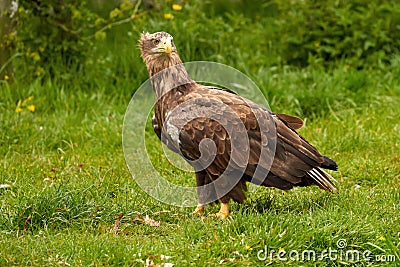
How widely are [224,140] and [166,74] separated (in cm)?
69

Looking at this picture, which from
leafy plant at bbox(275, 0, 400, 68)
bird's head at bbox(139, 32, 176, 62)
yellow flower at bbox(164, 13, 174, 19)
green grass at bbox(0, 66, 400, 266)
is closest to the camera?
green grass at bbox(0, 66, 400, 266)

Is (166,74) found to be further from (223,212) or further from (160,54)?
(223,212)

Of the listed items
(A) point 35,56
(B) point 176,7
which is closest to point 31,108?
(A) point 35,56

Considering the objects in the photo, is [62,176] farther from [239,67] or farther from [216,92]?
[239,67]

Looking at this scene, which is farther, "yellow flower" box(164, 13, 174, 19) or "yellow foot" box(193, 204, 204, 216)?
"yellow flower" box(164, 13, 174, 19)

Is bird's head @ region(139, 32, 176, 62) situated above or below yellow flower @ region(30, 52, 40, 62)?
above

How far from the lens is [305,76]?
879cm

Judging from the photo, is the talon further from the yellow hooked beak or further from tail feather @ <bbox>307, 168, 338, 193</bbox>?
the yellow hooked beak

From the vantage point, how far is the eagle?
5.16m

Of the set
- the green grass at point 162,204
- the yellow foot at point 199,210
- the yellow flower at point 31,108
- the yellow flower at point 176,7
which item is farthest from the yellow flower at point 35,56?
the yellow foot at point 199,210

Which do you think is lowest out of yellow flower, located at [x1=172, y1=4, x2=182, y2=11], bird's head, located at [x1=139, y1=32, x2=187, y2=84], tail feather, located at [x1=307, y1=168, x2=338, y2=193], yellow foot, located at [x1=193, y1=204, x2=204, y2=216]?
yellow foot, located at [x1=193, y1=204, x2=204, y2=216]

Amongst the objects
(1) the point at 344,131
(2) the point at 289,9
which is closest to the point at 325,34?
(2) the point at 289,9

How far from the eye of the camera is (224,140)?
5172 millimetres

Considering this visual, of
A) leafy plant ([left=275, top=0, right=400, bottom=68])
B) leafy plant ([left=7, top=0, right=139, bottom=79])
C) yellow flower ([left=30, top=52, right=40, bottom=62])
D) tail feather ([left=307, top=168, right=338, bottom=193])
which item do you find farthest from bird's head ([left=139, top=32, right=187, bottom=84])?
leafy plant ([left=275, top=0, right=400, bottom=68])
